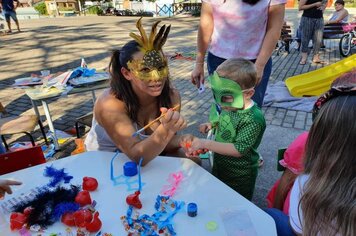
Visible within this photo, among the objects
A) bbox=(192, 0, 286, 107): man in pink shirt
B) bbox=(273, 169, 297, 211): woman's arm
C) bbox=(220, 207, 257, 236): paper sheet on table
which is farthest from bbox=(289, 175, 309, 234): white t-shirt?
bbox=(192, 0, 286, 107): man in pink shirt

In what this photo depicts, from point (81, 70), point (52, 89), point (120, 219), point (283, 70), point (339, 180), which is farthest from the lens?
point (283, 70)

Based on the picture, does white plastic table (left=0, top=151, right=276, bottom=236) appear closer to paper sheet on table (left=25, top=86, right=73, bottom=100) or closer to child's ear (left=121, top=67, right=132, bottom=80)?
child's ear (left=121, top=67, right=132, bottom=80)

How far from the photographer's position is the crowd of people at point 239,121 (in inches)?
34.8

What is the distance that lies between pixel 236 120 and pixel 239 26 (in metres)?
0.77

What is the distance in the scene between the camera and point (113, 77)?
1879 millimetres

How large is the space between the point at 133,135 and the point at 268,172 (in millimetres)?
1749

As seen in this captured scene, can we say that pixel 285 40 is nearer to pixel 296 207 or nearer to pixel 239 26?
pixel 239 26

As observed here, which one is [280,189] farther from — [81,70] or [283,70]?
[283,70]

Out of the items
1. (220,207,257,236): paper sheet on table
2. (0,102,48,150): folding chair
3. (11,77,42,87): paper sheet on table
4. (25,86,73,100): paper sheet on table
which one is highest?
(220,207,257,236): paper sheet on table

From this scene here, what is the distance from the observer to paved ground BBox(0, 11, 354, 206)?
11.7 ft

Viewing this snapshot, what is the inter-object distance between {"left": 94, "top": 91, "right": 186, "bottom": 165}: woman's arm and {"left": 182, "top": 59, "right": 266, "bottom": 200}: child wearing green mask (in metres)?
0.19

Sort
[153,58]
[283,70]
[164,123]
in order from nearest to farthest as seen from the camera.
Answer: [164,123], [153,58], [283,70]

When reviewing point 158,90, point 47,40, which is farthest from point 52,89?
point 47,40

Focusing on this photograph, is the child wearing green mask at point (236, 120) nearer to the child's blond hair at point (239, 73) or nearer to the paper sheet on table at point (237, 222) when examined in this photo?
the child's blond hair at point (239, 73)
